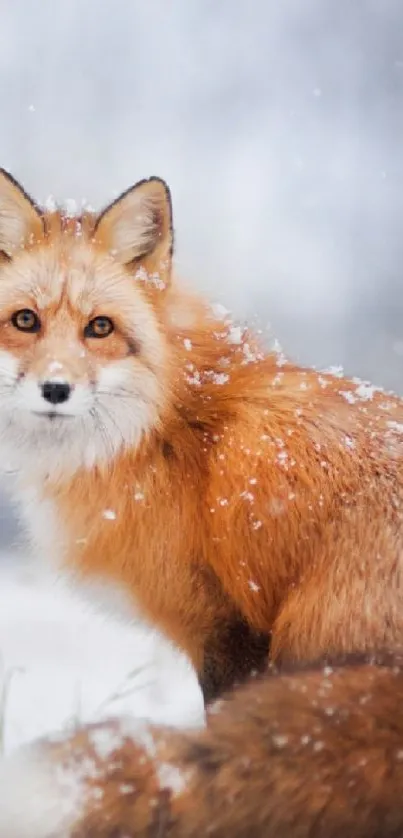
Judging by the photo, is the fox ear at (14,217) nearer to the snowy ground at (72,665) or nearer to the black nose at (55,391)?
the black nose at (55,391)

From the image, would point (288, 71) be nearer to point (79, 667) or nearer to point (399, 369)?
point (399, 369)

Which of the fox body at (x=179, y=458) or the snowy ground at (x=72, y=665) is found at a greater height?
the fox body at (x=179, y=458)

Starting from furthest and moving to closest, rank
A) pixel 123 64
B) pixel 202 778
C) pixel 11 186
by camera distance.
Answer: pixel 123 64 → pixel 11 186 → pixel 202 778

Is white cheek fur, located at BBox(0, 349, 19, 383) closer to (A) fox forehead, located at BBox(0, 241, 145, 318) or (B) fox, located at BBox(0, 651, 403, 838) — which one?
(A) fox forehead, located at BBox(0, 241, 145, 318)

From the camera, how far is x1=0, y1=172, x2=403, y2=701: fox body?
32.0 inches

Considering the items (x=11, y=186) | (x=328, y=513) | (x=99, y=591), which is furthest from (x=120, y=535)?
(x=11, y=186)

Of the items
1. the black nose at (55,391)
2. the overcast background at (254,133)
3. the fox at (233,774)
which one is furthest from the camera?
the overcast background at (254,133)

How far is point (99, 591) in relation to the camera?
2.92ft

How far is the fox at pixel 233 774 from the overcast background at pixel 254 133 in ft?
0.99

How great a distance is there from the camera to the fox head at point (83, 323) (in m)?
0.81

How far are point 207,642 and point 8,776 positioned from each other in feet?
0.83

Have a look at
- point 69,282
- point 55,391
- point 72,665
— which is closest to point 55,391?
point 55,391

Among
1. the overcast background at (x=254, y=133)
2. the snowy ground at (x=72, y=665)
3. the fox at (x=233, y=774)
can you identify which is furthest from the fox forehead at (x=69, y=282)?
the fox at (x=233, y=774)

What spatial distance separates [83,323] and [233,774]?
0.46 meters
